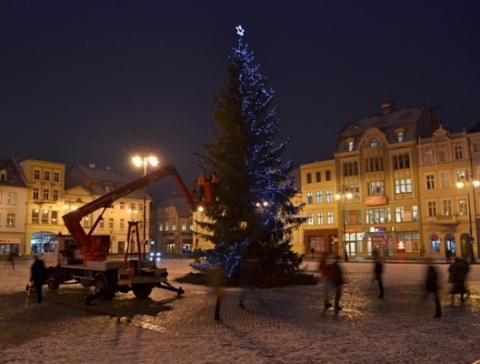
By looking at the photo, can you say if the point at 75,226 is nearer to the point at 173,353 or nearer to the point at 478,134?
the point at 173,353

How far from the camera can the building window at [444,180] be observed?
56875 millimetres

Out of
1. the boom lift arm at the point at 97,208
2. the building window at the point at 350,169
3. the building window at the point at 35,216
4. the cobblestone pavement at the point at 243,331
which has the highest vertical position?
the building window at the point at 350,169

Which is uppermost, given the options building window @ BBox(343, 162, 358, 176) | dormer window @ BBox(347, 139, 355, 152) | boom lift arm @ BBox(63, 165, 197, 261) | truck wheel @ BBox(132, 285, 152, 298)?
dormer window @ BBox(347, 139, 355, 152)

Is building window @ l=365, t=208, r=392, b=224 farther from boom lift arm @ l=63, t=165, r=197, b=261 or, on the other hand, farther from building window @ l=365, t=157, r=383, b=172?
boom lift arm @ l=63, t=165, r=197, b=261

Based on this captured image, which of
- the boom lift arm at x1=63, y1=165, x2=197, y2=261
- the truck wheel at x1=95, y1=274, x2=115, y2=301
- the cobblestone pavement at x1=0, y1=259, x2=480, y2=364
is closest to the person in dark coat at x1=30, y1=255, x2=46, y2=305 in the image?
the cobblestone pavement at x1=0, y1=259, x2=480, y2=364

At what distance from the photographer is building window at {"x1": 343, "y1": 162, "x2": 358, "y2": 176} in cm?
6525

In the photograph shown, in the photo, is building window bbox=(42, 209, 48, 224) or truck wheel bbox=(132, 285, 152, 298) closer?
truck wheel bbox=(132, 285, 152, 298)

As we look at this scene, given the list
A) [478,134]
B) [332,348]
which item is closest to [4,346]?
[332,348]

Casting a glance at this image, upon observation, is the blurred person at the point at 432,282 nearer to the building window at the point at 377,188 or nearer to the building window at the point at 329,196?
the building window at the point at 377,188

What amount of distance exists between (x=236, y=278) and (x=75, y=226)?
26.8 feet

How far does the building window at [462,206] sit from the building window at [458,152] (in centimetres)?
473

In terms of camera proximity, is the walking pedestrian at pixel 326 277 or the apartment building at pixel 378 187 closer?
the walking pedestrian at pixel 326 277

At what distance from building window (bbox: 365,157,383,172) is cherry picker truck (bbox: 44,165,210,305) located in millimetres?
45091

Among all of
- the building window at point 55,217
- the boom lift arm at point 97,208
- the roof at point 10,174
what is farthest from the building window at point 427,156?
the roof at point 10,174
